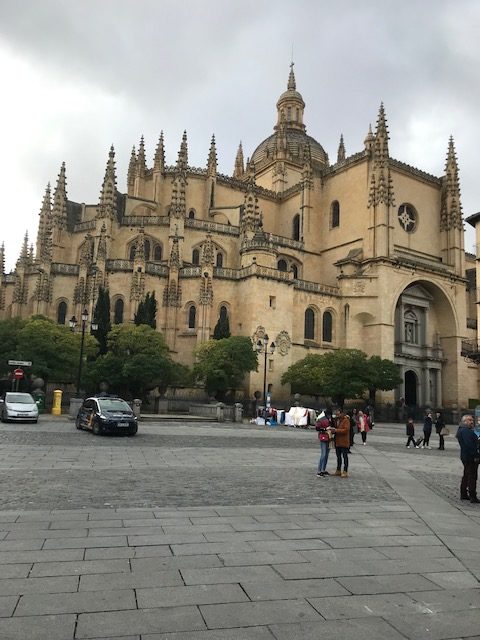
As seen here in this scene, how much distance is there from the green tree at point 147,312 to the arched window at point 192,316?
Result: 3.50 metres

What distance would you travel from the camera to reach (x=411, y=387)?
51.7 metres

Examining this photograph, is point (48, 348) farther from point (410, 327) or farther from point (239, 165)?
point (239, 165)

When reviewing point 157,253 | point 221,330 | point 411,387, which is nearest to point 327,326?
point 411,387

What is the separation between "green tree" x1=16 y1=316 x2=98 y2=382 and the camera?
32.8 metres

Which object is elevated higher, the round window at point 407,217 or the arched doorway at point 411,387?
the round window at point 407,217

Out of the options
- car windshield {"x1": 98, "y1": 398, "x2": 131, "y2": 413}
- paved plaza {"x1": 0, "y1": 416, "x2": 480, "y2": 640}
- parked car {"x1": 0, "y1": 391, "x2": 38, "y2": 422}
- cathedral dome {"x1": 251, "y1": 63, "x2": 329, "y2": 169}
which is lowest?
paved plaza {"x1": 0, "y1": 416, "x2": 480, "y2": 640}

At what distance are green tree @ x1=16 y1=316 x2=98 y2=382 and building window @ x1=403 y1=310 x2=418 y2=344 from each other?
101 feet

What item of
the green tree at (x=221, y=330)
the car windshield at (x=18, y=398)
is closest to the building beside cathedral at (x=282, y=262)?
the green tree at (x=221, y=330)

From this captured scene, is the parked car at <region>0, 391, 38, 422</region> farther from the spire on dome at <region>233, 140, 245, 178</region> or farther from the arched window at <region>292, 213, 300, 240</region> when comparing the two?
the spire on dome at <region>233, 140, 245, 178</region>

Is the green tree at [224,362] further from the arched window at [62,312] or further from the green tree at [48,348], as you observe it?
the arched window at [62,312]

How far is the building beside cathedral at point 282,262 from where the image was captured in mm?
42812

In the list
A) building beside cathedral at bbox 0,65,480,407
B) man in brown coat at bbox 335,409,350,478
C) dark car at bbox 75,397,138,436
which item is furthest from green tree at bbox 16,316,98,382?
man in brown coat at bbox 335,409,350,478

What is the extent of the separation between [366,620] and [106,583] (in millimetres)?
2075

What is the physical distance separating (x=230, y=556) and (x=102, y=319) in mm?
35069
